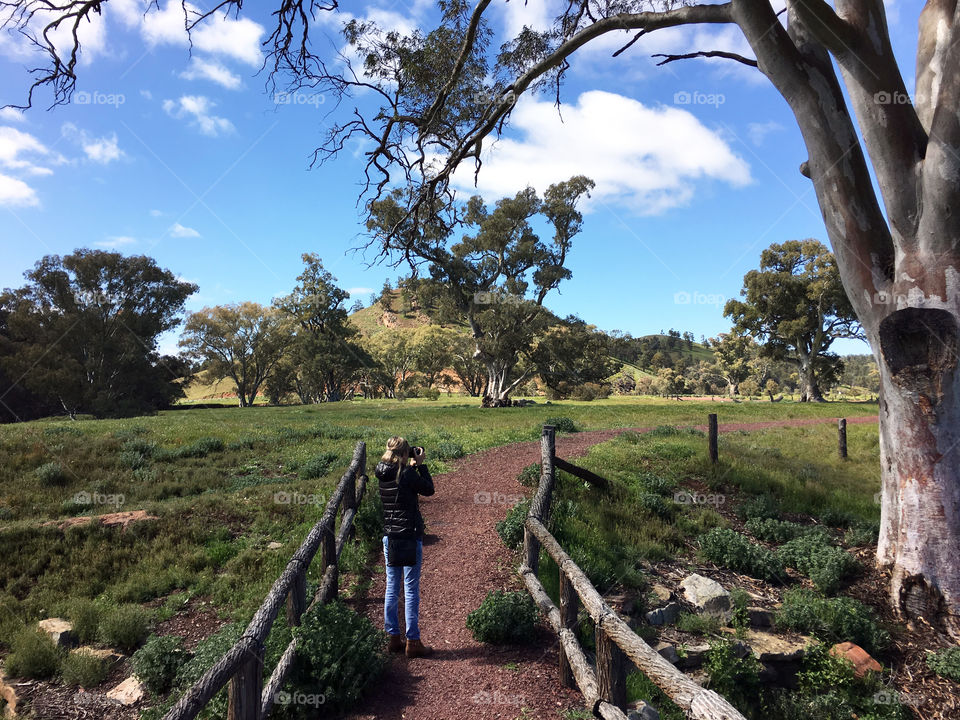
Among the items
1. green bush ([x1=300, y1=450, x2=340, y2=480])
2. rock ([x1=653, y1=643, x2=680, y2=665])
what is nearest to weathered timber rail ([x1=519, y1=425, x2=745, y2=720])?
rock ([x1=653, y1=643, x2=680, y2=665])

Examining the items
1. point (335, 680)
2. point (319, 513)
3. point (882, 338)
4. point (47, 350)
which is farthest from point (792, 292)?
point (47, 350)

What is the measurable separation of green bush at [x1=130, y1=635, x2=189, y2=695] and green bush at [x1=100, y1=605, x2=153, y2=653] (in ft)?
3.23

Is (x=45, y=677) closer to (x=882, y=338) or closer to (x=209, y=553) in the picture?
(x=209, y=553)

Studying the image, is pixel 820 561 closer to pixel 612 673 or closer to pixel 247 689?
pixel 612 673

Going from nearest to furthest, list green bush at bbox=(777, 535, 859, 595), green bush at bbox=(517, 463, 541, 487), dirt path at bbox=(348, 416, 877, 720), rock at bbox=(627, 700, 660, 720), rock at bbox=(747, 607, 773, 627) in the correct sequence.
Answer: rock at bbox=(627, 700, 660, 720) → dirt path at bbox=(348, 416, 877, 720) → rock at bbox=(747, 607, 773, 627) → green bush at bbox=(777, 535, 859, 595) → green bush at bbox=(517, 463, 541, 487)

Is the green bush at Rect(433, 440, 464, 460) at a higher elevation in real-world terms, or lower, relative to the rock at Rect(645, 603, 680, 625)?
higher

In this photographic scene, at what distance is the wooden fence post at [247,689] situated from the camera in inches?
142

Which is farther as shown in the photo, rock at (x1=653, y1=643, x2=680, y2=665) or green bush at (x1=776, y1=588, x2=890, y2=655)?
green bush at (x1=776, y1=588, x2=890, y2=655)

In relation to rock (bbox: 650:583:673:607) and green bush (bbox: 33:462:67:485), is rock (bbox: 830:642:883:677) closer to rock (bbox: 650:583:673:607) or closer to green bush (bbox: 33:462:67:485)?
rock (bbox: 650:583:673:607)

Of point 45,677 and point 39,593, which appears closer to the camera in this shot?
point 45,677

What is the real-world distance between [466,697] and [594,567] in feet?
10.4

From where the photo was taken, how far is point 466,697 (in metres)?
4.77

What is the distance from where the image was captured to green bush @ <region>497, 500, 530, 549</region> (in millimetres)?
8078

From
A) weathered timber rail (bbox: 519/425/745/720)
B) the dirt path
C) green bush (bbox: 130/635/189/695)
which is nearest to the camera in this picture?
weathered timber rail (bbox: 519/425/745/720)
